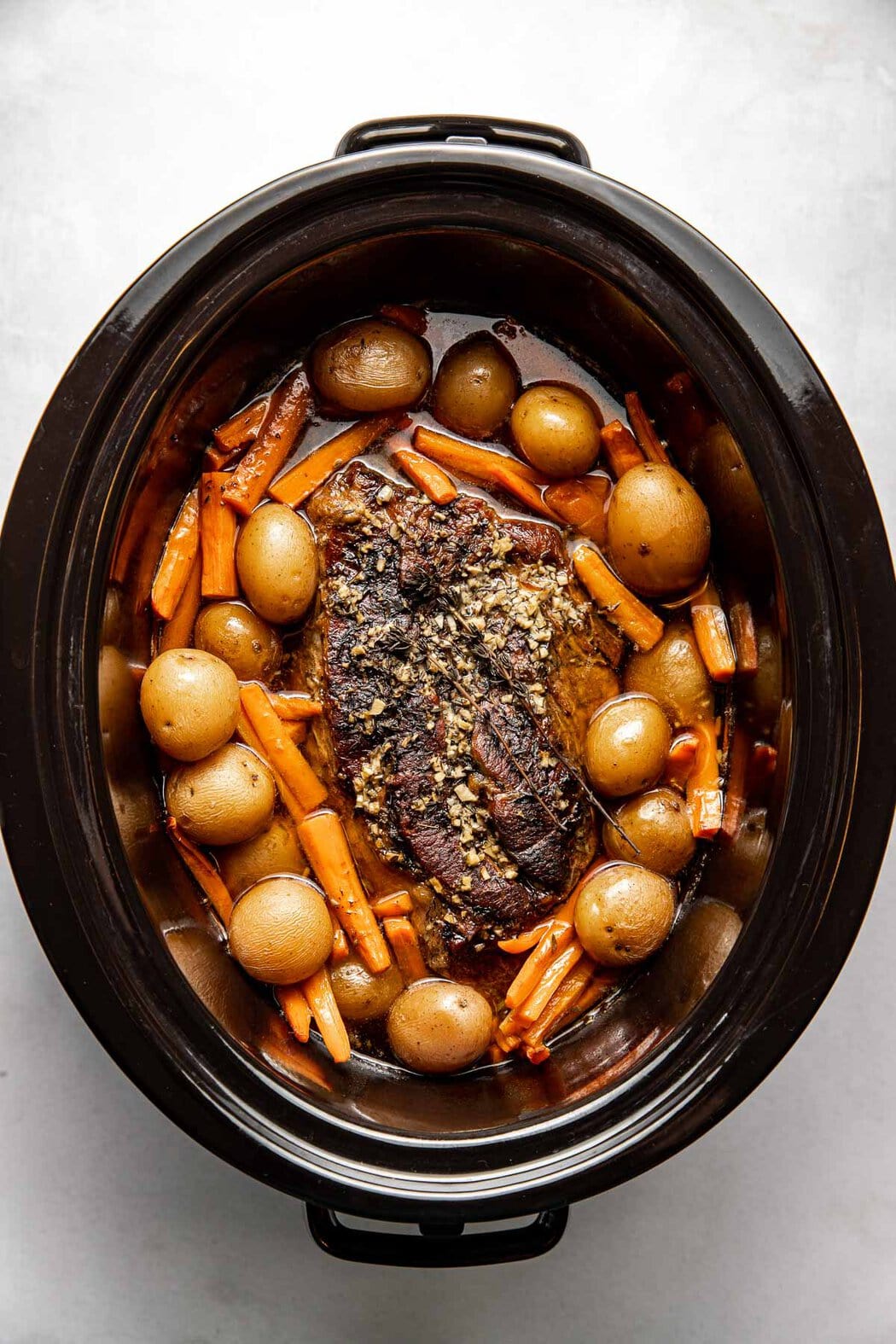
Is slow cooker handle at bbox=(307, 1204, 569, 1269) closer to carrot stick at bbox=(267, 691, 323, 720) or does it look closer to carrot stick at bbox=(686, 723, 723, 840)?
carrot stick at bbox=(686, 723, 723, 840)

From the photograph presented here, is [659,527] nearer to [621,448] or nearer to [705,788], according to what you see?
[621,448]

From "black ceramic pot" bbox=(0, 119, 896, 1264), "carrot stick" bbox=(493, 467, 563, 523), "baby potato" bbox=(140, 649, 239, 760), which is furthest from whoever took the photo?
"carrot stick" bbox=(493, 467, 563, 523)

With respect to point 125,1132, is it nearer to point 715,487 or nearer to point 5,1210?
point 5,1210

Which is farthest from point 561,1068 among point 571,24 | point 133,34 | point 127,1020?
point 133,34

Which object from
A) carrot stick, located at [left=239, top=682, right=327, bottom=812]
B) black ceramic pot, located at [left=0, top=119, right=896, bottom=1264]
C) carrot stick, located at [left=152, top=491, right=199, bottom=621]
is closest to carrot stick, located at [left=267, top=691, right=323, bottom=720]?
carrot stick, located at [left=239, top=682, right=327, bottom=812]

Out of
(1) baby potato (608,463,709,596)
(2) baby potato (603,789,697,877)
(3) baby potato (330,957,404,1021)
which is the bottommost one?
(3) baby potato (330,957,404,1021)

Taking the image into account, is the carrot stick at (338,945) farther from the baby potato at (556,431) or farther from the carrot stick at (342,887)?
the baby potato at (556,431)

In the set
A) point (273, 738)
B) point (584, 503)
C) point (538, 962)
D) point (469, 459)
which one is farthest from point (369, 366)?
point (538, 962)
